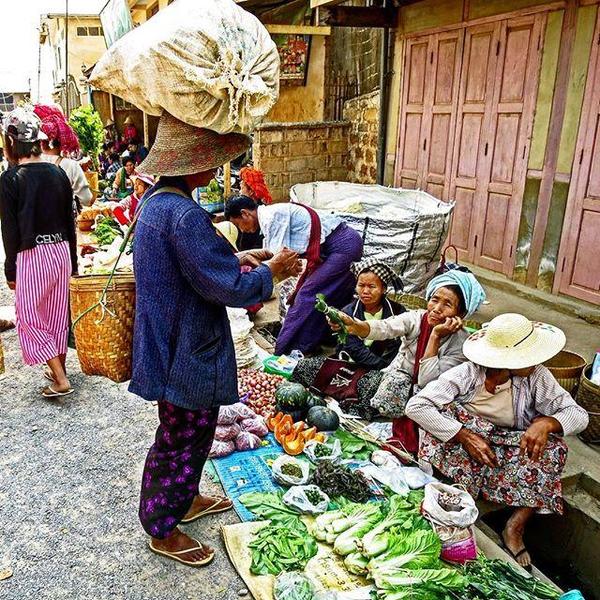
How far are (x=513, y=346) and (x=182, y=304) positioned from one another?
178cm

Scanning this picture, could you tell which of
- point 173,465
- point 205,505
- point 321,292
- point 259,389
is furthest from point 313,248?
point 173,465

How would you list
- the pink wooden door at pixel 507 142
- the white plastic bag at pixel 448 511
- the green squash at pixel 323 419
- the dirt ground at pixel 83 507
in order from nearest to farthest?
the dirt ground at pixel 83 507, the white plastic bag at pixel 448 511, the green squash at pixel 323 419, the pink wooden door at pixel 507 142

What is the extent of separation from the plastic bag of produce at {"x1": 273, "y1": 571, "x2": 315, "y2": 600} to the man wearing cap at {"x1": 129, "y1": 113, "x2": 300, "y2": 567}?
42 centimetres

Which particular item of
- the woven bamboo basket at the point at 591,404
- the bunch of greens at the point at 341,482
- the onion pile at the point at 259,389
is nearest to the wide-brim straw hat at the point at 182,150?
the bunch of greens at the point at 341,482

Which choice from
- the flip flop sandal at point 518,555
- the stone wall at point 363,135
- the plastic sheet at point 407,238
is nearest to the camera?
the flip flop sandal at point 518,555

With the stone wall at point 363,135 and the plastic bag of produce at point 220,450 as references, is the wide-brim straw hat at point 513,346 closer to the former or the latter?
the plastic bag of produce at point 220,450

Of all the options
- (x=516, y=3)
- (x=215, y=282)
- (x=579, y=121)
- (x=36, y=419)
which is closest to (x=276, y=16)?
(x=516, y=3)

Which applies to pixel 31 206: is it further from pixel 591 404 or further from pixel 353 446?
pixel 591 404

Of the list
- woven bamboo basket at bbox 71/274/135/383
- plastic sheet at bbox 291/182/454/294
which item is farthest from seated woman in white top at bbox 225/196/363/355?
woven bamboo basket at bbox 71/274/135/383

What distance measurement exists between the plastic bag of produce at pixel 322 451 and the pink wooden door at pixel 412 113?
5407 mm

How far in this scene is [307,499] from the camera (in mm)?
3016

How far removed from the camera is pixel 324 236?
537 cm

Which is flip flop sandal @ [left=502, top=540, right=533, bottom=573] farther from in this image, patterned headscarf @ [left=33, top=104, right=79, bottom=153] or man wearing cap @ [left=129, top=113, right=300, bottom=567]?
patterned headscarf @ [left=33, top=104, right=79, bottom=153]

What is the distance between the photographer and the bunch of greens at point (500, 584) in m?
2.41
